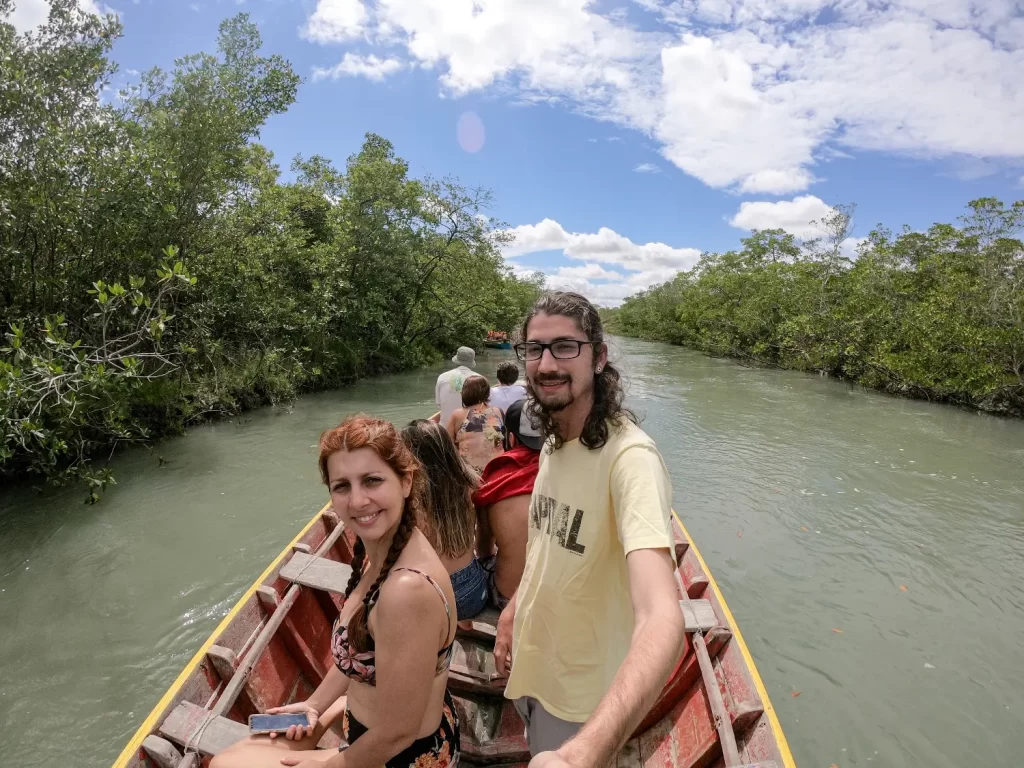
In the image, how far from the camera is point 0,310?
7.57 m

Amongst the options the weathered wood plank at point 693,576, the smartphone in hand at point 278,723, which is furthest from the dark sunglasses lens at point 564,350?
the weathered wood plank at point 693,576

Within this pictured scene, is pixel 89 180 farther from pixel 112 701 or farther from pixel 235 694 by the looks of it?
pixel 235 694

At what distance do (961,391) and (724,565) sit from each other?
15.2 m

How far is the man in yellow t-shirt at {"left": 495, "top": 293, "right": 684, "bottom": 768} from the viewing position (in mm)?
1366

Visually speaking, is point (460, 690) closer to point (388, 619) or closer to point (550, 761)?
point (388, 619)

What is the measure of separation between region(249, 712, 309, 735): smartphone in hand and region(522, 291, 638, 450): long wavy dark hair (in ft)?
4.94

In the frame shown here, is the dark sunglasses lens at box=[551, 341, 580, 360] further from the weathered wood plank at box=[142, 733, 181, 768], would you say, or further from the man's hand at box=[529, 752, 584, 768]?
the weathered wood plank at box=[142, 733, 181, 768]

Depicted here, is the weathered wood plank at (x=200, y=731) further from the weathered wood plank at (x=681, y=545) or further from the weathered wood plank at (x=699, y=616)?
the weathered wood plank at (x=681, y=545)

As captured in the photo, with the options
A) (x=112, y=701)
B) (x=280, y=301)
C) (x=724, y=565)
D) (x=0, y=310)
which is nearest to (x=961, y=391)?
(x=724, y=565)

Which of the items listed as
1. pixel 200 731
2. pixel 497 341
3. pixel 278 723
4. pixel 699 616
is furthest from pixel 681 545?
pixel 497 341

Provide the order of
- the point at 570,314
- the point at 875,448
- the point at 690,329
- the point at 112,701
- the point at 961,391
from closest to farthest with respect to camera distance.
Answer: the point at 570,314
the point at 112,701
the point at 875,448
the point at 961,391
the point at 690,329

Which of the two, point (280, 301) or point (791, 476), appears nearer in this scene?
point (791, 476)

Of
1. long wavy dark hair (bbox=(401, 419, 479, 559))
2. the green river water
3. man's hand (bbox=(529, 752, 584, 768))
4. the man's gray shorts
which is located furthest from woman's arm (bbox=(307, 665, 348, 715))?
the green river water

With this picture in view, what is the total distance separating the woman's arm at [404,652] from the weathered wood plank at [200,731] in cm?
117
